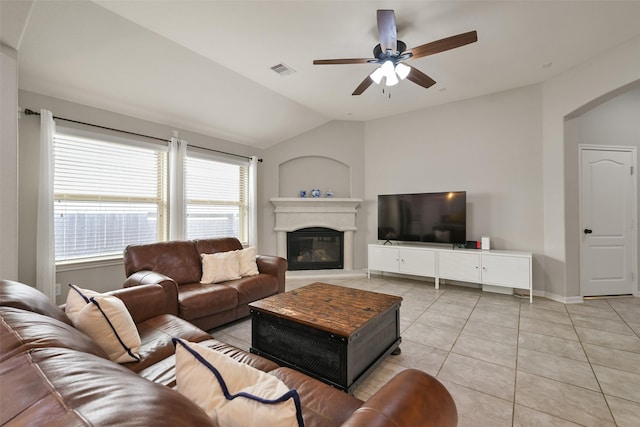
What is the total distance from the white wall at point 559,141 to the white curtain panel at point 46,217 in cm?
601

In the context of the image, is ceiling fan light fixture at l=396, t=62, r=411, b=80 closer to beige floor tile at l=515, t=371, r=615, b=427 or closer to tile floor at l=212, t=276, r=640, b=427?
tile floor at l=212, t=276, r=640, b=427

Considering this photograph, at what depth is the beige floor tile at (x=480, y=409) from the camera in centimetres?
160

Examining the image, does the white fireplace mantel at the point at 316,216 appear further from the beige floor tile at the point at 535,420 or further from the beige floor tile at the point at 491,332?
the beige floor tile at the point at 535,420

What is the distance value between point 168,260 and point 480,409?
→ 3.12 metres

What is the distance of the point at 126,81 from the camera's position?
3027 millimetres

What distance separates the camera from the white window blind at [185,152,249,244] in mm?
4246

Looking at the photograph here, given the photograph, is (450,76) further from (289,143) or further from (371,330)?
(371,330)

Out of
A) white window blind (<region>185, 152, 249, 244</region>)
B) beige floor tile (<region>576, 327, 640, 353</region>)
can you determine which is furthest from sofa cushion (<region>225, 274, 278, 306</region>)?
beige floor tile (<region>576, 327, 640, 353</region>)

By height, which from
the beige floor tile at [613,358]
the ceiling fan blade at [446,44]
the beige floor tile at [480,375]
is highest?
the ceiling fan blade at [446,44]

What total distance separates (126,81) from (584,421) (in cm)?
480

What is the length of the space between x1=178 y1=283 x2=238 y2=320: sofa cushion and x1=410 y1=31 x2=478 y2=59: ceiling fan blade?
2.92 m

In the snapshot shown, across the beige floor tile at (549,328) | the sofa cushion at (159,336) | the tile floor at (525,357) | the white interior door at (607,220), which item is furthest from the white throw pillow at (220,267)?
the white interior door at (607,220)

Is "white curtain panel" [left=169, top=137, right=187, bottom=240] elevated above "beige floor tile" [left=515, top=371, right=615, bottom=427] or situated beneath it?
elevated above

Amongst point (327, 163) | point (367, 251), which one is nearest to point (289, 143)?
point (327, 163)
